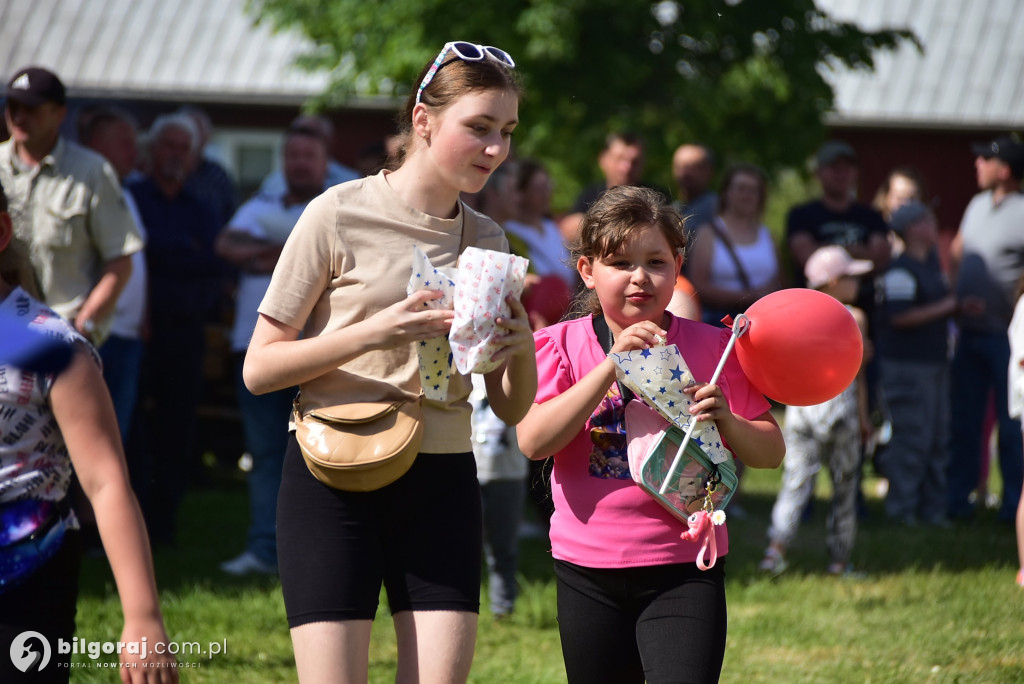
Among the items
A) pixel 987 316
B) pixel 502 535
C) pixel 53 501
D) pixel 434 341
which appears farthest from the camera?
pixel 987 316

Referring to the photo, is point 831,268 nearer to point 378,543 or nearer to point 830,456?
point 830,456

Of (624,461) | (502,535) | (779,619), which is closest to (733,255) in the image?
(779,619)

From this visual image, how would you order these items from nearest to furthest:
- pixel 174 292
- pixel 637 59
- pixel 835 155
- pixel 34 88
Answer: pixel 34 88, pixel 174 292, pixel 835 155, pixel 637 59

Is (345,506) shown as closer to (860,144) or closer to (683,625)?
(683,625)

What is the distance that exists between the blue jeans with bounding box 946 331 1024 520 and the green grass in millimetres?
1074

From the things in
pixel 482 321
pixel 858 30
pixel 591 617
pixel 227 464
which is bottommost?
pixel 227 464

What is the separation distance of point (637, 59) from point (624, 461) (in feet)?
41.3

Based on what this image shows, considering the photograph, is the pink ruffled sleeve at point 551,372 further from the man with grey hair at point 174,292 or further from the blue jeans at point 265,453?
the man with grey hair at point 174,292

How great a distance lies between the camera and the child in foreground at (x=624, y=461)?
2.89 metres

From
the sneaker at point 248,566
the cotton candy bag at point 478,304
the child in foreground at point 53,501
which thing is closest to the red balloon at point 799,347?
the cotton candy bag at point 478,304

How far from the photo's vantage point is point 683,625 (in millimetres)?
2891

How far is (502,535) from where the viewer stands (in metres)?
5.45

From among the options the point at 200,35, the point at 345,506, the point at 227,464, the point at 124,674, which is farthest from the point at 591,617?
the point at 200,35

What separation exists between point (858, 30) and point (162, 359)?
11223 millimetres
